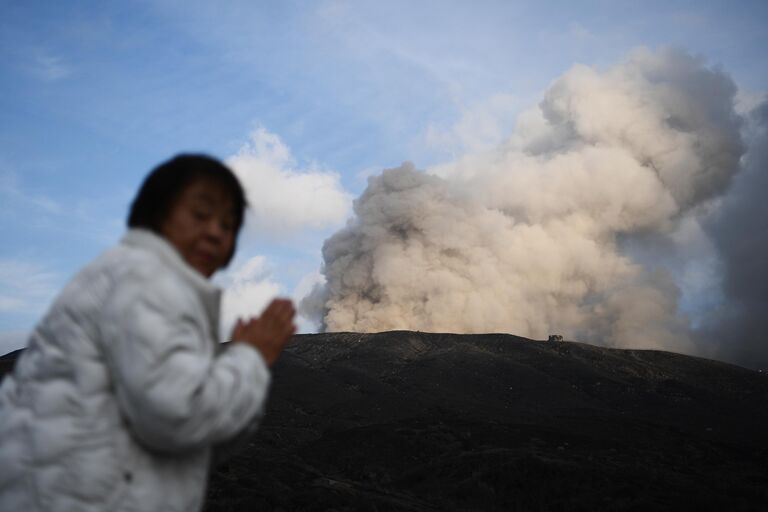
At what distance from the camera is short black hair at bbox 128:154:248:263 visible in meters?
1.60

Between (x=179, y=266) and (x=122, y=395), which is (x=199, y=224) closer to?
(x=179, y=266)

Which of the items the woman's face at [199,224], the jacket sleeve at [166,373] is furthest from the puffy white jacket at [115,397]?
the woman's face at [199,224]

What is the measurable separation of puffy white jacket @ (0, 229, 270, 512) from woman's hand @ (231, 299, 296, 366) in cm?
17

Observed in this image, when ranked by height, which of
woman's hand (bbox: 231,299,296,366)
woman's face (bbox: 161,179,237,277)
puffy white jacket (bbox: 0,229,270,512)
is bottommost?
puffy white jacket (bbox: 0,229,270,512)

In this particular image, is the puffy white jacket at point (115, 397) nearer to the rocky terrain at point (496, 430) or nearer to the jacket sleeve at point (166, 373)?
the jacket sleeve at point (166, 373)

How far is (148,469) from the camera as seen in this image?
1382 millimetres

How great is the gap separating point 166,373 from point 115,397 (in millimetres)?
174

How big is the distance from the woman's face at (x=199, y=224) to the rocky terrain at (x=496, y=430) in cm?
1135

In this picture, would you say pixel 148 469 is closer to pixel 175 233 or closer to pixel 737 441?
pixel 175 233

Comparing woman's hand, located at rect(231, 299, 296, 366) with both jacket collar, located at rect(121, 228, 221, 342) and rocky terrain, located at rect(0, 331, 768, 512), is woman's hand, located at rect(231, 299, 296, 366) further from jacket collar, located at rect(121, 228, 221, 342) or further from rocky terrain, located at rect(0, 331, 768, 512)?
rocky terrain, located at rect(0, 331, 768, 512)

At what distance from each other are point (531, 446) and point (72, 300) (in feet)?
66.7

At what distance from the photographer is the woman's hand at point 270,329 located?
62.9 inches

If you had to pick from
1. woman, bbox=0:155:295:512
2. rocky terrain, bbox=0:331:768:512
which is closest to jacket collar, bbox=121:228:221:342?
woman, bbox=0:155:295:512

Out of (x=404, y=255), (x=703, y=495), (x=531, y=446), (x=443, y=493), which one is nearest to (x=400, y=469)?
(x=443, y=493)
